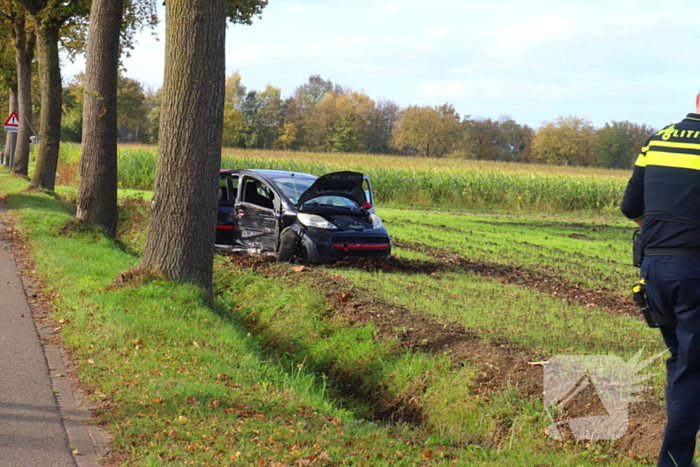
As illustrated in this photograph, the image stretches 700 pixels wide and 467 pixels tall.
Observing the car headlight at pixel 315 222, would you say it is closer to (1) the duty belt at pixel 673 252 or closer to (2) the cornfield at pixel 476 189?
(1) the duty belt at pixel 673 252

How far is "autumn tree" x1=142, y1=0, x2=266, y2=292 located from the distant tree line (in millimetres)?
69186

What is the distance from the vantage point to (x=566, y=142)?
87.0 m

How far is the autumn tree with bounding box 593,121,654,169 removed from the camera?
86.7 metres

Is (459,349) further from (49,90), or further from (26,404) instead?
(49,90)

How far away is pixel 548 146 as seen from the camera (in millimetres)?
87375

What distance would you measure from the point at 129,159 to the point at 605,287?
27.1 meters

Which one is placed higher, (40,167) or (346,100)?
(346,100)

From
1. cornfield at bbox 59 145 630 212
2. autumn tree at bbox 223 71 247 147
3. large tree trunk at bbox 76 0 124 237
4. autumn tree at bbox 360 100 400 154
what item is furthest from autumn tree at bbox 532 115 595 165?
large tree trunk at bbox 76 0 124 237

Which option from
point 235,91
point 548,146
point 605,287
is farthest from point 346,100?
point 605,287

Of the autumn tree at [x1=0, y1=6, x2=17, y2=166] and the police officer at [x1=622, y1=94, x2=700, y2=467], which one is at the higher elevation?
the autumn tree at [x1=0, y1=6, x2=17, y2=166]

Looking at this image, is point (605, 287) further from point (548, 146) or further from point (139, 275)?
point (548, 146)

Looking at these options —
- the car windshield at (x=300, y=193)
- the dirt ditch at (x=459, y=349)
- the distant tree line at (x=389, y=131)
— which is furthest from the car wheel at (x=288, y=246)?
the distant tree line at (x=389, y=131)

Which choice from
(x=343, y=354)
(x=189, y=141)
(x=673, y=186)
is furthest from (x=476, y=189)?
(x=673, y=186)

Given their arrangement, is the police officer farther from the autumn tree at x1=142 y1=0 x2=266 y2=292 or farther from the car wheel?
the car wheel
